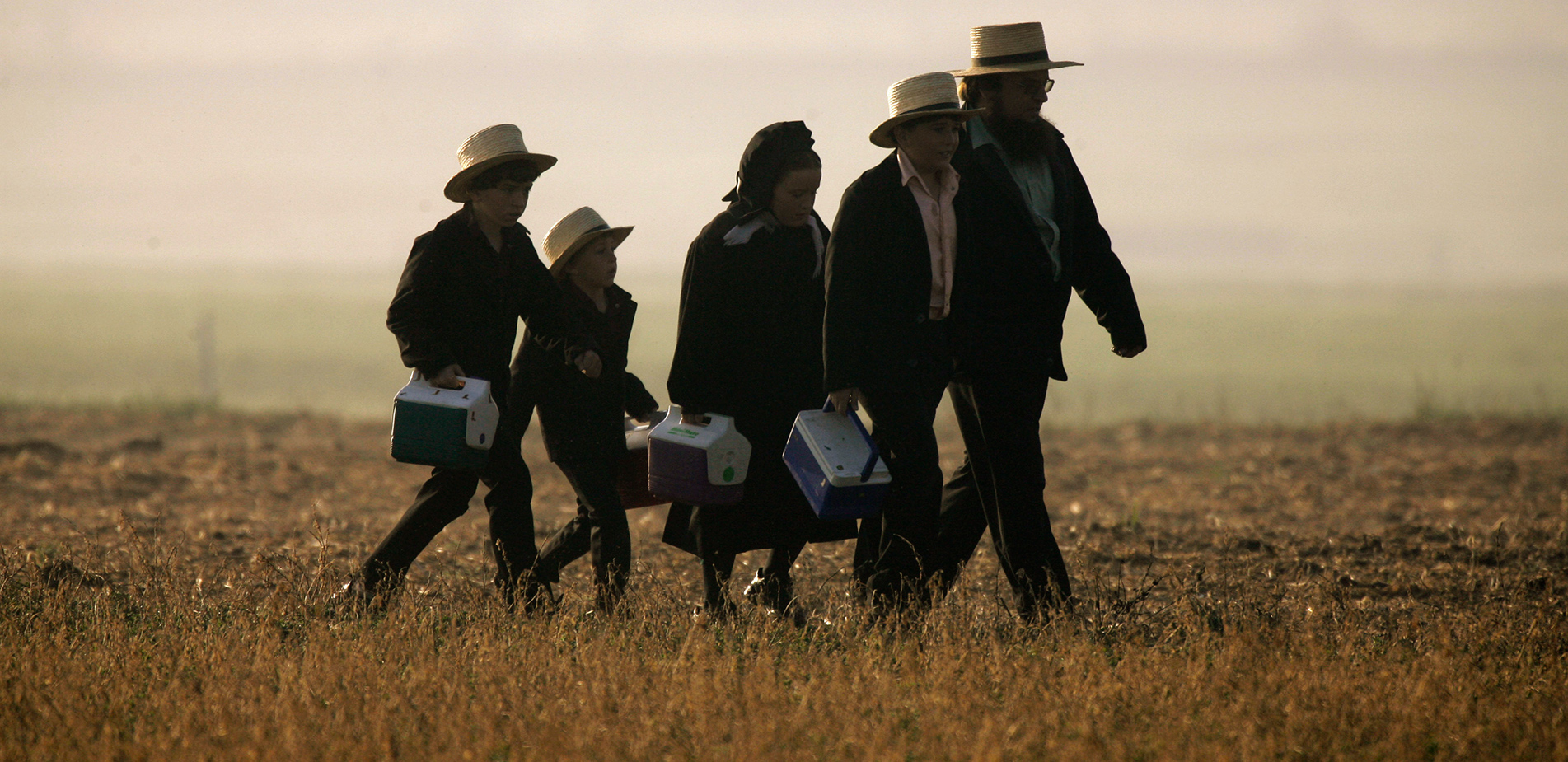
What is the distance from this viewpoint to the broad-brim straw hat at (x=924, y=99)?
486cm

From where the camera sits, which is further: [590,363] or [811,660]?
[590,363]

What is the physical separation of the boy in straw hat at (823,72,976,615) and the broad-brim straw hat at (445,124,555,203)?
47.6 inches

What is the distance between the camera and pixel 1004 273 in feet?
16.4

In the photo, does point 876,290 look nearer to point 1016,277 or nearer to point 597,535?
point 1016,277

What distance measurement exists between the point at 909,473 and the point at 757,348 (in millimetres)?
829

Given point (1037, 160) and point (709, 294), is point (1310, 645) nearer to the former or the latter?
point (1037, 160)

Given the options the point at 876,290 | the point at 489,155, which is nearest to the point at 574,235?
the point at 489,155

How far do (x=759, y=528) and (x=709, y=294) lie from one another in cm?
95

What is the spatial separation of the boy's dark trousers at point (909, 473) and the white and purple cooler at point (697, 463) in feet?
1.81

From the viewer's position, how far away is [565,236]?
5.70m

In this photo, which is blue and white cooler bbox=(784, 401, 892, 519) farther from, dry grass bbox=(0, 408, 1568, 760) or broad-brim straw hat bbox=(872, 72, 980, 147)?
broad-brim straw hat bbox=(872, 72, 980, 147)

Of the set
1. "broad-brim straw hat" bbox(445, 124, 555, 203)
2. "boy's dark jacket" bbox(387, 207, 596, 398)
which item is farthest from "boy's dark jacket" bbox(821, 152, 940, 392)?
"broad-brim straw hat" bbox(445, 124, 555, 203)

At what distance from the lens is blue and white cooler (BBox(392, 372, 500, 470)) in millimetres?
4953

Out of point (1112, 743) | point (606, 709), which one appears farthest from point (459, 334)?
point (1112, 743)
